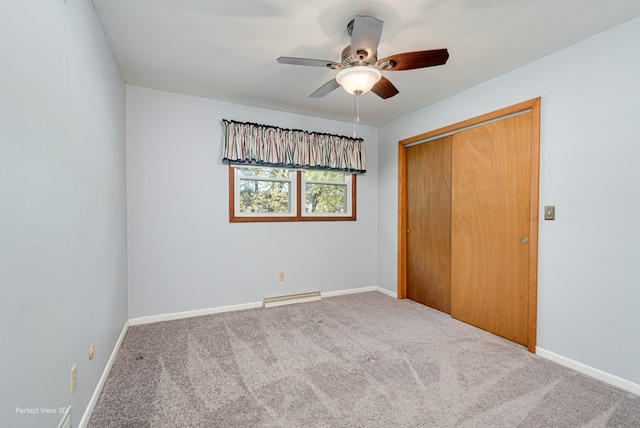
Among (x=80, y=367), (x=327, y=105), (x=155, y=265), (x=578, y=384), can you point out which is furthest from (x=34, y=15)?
(x=578, y=384)

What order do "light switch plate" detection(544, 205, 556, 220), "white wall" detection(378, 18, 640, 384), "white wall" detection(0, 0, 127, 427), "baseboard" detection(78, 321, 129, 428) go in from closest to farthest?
"white wall" detection(0, 0, 127, 427) → "baseboard" detection(78, 321, 129, 428) → "white wall" detection(378, 18, 640, 384) → "light switch plate" detection(544, 205, 556, 220)

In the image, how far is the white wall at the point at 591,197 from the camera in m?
1.91

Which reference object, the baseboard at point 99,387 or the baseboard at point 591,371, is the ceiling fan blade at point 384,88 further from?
the baseboard at point 99,387

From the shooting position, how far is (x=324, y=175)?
404 centimetres

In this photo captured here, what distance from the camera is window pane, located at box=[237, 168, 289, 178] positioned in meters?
3.53

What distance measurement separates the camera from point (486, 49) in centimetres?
230

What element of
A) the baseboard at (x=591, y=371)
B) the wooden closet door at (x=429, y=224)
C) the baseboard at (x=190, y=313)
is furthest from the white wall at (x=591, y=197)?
the baseboard at (x=190, y=313)

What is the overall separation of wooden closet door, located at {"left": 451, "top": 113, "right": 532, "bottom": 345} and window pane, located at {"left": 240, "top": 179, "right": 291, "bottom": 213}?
7.01ft

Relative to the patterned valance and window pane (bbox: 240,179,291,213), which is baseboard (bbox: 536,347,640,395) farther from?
window pane (bbox: 240,179,291,213)

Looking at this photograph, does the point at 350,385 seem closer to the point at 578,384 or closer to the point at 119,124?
the point at 578,384

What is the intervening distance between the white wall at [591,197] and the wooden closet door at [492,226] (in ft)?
0.63

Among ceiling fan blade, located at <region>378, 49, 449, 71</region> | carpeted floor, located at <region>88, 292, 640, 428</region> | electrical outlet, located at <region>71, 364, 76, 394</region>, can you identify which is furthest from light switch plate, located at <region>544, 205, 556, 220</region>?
electrical outlet, located at <region>71, 364, 76, 394</region>

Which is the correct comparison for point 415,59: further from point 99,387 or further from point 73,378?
point 99,387

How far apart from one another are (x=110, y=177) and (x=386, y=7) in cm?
245
